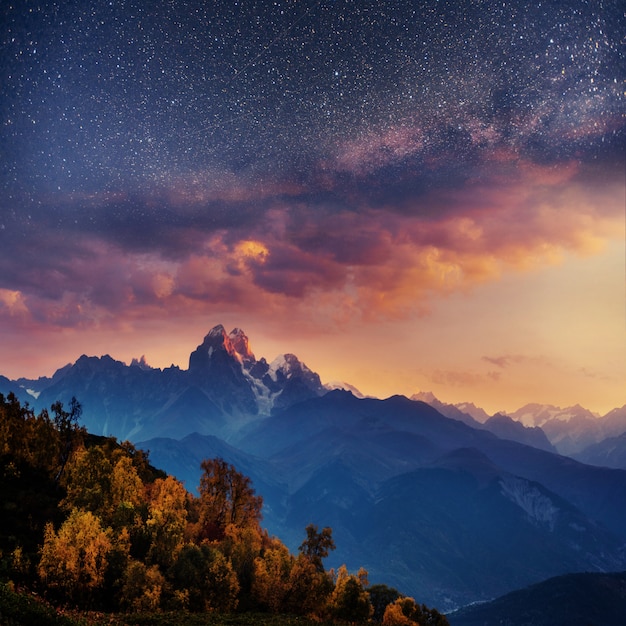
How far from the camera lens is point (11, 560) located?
6294 centimetres

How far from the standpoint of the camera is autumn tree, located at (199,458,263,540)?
122750 mm

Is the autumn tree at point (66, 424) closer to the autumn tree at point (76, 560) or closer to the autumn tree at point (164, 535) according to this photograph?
the autumn tree at point (164, 535)

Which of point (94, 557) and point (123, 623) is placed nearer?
point (123, 623)

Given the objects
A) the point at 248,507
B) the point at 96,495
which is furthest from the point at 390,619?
the point at 96,495

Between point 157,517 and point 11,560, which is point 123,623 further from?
point 157,517

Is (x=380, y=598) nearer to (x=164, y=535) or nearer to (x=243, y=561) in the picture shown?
(x=243, y=561)

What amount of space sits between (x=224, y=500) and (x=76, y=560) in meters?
63.5

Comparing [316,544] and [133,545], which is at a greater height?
[316,544]

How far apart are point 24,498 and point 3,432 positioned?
902 inches

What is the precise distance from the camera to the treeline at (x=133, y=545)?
67438 mm

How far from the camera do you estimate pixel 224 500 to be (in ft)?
418

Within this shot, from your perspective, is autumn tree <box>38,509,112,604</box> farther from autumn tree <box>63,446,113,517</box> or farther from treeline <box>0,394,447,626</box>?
autumn tree <box>63,446,113,517</box>

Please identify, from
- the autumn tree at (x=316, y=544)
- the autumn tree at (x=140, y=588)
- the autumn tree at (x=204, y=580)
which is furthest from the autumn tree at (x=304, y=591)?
the autumn tree at (x=140, y=588)

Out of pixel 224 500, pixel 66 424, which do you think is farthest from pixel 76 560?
pixel 224 500
